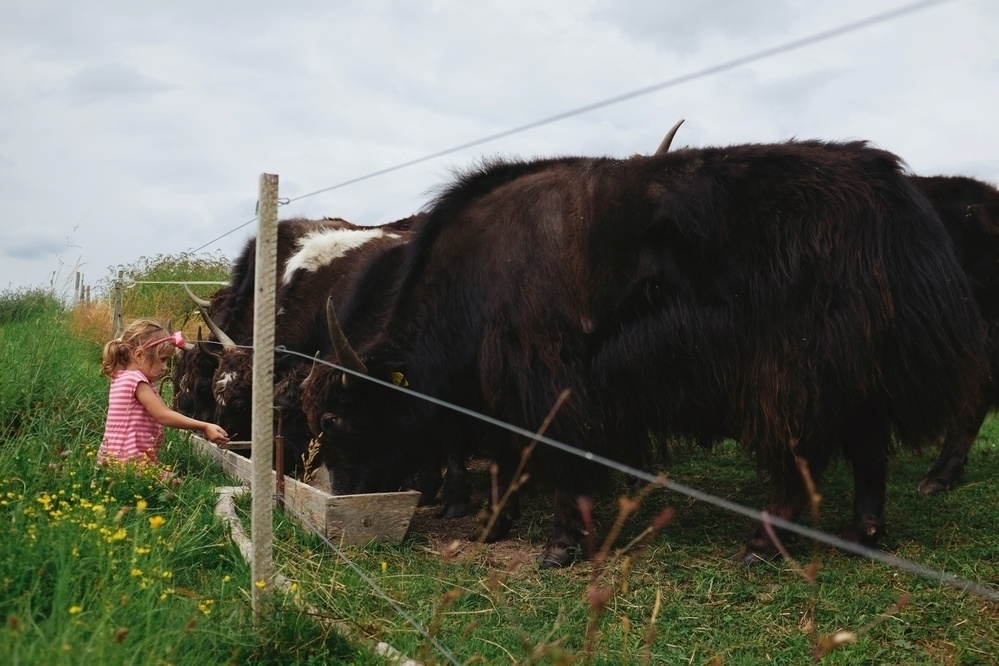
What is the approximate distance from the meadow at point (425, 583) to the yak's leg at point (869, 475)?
18cm

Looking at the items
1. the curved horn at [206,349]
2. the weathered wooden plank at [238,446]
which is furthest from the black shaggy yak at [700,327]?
the curved horn at [206,349]

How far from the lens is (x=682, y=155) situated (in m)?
4.65

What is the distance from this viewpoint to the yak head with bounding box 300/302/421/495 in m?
4.82

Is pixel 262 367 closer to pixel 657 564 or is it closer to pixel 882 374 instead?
pixel 657 564

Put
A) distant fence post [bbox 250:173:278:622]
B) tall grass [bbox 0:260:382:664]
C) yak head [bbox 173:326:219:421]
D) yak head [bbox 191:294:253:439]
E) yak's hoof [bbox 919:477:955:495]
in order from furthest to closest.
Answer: yak head [bbox 173:326:219:421] < yak head [bbox 191:294:253:439] < yak's hoof [bbox 919:477:955:495] < distant fence post [bbox 250:173:278:622] < tall grass [bbox 0:260:382:664]

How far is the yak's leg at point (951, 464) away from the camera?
229 inches

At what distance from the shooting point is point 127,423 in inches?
182

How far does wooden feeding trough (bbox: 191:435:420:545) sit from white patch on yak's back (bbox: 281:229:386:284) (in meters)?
2.59

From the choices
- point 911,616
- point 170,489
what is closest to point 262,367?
point 170,489

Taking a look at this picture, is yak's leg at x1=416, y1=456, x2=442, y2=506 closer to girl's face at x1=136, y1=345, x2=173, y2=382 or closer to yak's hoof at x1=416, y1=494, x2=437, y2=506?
yak's hoof at x1=416, y1=494, x2=437, y2=506

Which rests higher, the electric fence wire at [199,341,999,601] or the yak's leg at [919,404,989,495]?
the electric fence wire at [199,341,999,601]

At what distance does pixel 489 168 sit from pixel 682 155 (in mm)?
1182

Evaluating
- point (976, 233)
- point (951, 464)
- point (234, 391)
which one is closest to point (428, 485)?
point (234, 391)

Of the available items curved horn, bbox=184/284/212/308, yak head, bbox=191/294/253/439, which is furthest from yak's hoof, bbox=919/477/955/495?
curved horn, bbox=184/284/212/308
